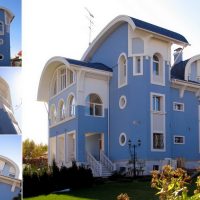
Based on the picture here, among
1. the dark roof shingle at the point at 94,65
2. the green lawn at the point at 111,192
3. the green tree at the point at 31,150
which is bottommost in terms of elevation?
the green lawn at the point at 111,192

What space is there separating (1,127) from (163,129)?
3554mm

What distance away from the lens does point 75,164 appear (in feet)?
18.7

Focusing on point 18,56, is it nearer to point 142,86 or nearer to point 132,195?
point 132,195

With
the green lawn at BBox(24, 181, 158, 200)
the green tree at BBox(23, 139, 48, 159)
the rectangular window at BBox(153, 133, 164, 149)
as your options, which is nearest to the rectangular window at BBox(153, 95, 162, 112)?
the rectangular window at BBox(153, 133, 164, 149)

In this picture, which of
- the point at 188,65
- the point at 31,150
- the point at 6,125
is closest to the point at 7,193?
the point at 6,125

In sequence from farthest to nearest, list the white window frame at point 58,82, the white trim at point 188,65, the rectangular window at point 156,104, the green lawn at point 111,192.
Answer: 1. the white window frame at point 58,82
2. the white trim at point 188,65
3. the rectangular window at point 156,104
4. the green lawn at point 111,192

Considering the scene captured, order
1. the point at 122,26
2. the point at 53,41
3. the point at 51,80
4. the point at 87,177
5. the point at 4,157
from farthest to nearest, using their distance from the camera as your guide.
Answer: the point at 51,80
the point at 122,26
the point at 87,177
the point at 53,41
the point at 4,157

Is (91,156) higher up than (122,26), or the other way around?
(122,26)

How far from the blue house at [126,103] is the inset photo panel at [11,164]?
9.88ft

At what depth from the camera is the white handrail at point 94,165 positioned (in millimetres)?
5414

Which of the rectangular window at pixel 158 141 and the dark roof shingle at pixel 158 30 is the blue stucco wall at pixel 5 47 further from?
the rectangular window at pixel 158 141

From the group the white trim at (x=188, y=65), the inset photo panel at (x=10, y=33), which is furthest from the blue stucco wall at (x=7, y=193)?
the white trim at (x=188, y=65)

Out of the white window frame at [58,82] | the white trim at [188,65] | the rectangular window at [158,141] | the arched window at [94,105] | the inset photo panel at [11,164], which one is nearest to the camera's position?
the inset photo panel at [11,164]

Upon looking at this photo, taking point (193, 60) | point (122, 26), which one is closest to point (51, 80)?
point (122, 26)
